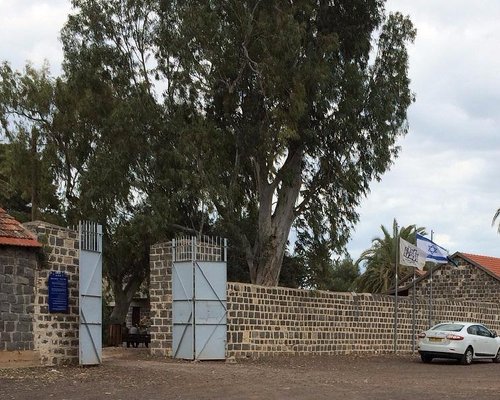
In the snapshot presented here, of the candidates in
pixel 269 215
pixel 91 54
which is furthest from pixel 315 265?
pixel 91 54

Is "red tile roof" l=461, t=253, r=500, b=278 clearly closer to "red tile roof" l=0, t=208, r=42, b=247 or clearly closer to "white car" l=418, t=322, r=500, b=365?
"white car" l=418, t=322, r=500, b=365

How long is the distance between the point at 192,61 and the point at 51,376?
1542cm

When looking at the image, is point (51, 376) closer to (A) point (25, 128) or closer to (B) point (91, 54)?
(B) point (91, 54)

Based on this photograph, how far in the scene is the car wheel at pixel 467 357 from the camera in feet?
73.3

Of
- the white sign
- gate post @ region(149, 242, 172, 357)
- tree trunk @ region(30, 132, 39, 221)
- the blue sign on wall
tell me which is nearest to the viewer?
the blue sign on wall

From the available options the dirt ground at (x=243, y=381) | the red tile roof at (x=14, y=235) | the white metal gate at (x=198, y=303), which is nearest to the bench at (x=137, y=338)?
the dirt ground at (x=243, y=381)

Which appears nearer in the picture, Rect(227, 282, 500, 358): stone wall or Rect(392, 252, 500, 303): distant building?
Rect(227, 282, 500, 358): stone wall

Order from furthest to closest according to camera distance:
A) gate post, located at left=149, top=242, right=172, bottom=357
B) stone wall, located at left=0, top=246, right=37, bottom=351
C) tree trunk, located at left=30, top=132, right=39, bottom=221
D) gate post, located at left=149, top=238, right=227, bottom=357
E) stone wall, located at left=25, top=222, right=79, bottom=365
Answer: tree trunk, located at left=30, top=132, right=39, bottom=221
gate post, located at left=149, top=242, right=172, bottom=357
gate post, located at left=149, top=238, right=227, bottom=357
stone wall, located at left=25, top=222, right=79, bottom=365
stone wall, located at left=0, top=246, right=37, bottom=351

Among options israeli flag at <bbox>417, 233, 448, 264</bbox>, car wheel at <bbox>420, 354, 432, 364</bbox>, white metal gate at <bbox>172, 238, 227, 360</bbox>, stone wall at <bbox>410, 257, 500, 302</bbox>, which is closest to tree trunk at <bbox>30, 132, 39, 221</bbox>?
white metal gate at <bbox>172, 238, 227, 360</bbox>

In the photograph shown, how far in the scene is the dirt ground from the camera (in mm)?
12297

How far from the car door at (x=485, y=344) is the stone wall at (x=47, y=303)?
41.2 ft

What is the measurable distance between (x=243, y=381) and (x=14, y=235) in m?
5.72

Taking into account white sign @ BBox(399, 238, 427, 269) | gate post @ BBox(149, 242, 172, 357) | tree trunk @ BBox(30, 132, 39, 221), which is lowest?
gate post @ BBox(149, 242, 172, 357)

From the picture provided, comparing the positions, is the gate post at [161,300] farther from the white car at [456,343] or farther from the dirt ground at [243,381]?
the white car at [456,343]
